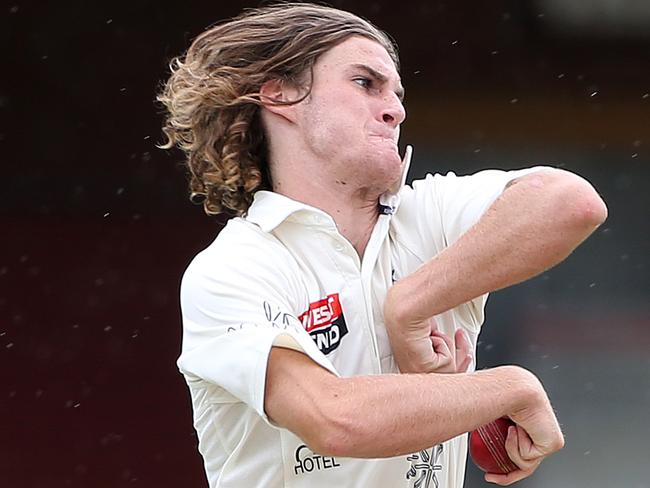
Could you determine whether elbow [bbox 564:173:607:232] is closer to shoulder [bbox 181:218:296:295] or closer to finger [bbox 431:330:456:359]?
finger [bbox 431:330:456:359]

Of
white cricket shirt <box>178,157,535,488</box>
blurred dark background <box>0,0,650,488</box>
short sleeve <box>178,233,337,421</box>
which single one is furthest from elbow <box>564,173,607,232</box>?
blurred dark background <box>0,0,650,488</box>

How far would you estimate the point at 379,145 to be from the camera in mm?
2719

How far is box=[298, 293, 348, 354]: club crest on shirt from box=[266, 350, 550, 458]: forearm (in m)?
0.21

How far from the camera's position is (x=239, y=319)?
250 centimetres

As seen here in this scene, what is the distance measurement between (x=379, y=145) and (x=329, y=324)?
39 cm

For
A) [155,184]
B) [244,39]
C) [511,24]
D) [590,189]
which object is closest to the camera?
[590,189]

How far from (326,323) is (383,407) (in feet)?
1.12

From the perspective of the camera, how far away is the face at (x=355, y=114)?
2725 mm

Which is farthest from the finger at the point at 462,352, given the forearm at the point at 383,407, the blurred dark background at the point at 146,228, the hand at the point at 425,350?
the blurred dark background at the point at 146,228

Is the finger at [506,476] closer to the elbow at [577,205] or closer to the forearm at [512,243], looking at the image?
the forearm at [512,243]

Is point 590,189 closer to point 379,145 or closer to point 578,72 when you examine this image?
point 379,145

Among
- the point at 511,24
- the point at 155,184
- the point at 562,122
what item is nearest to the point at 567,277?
the point at 562,122

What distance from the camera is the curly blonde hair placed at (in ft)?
9.48

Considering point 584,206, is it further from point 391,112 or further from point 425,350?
point 391,112
